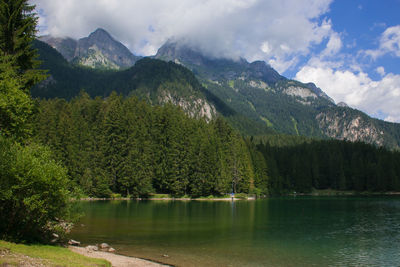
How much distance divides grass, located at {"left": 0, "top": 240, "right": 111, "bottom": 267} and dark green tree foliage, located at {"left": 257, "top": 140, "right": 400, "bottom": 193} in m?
127

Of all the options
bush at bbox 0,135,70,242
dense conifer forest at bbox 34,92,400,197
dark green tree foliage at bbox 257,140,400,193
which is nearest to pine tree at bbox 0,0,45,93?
bush at bbox 0,135,70,242

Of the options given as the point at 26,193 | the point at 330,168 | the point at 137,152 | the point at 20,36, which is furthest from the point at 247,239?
the point at 330,168

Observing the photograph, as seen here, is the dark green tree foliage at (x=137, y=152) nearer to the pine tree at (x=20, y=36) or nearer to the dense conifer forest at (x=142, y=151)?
the dense conifer forest at (x=142, y=151)

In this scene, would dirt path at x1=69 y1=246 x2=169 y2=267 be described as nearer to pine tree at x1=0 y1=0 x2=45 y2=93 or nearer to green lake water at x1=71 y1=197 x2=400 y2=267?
green lake water at x1=71 y1=197 x2=400 y2=267

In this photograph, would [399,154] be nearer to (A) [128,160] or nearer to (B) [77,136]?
(A) [128,160]

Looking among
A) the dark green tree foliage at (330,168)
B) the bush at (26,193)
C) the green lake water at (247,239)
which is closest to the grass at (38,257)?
the bush at (26,193)

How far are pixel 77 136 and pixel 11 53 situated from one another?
220 feet

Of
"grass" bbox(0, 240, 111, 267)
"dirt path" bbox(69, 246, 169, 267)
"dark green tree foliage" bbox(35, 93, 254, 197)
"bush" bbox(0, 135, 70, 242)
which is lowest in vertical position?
"dirt path" bbox(69, 246, 169, 267)

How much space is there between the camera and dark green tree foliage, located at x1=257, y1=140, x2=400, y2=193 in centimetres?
15762

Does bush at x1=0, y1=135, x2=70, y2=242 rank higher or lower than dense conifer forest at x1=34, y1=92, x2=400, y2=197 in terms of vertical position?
lower

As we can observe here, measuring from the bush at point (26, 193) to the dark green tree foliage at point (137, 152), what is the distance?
65674 millimetres

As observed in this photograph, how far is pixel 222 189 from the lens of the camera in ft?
339

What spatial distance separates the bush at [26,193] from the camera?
71.1 feet

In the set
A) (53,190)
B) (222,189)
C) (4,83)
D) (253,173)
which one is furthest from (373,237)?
(253,173)
